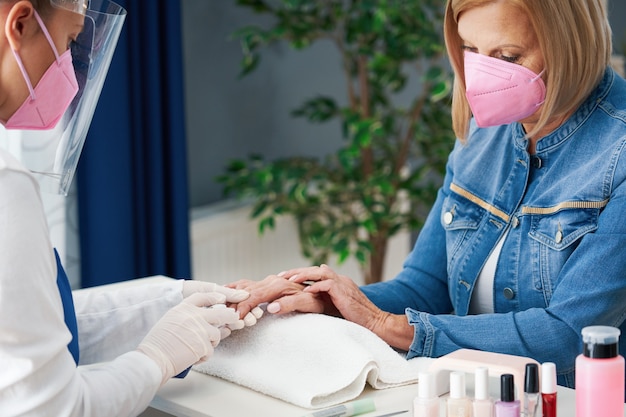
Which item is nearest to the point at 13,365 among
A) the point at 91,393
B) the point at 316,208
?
the point at 91,393

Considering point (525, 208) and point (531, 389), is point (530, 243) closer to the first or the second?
point (525, 208)

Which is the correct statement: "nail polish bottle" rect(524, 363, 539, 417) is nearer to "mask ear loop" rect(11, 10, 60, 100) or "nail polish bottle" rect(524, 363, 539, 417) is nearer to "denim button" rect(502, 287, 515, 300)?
"denim button" rect(502, 287, 515, 300)

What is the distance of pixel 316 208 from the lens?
141 inches

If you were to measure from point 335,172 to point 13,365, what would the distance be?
8.30ft

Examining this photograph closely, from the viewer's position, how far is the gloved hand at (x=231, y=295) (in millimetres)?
1521

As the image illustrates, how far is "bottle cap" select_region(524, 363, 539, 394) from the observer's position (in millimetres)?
1138

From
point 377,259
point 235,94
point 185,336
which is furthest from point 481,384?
point 235,94

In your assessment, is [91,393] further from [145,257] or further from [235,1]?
[235,1]

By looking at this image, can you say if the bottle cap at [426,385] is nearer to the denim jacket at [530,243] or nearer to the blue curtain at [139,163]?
the denim jacket at [530,243]

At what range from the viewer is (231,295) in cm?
160

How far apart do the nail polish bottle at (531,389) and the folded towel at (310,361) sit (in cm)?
29

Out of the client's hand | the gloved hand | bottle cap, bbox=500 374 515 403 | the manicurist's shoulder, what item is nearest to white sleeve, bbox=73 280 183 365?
the gloved hand

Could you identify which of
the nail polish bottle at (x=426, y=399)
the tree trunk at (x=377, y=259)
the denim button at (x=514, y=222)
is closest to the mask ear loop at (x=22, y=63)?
the nail polish bottle at (x=426, y=399)

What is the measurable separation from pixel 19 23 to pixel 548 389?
0.83 metres
